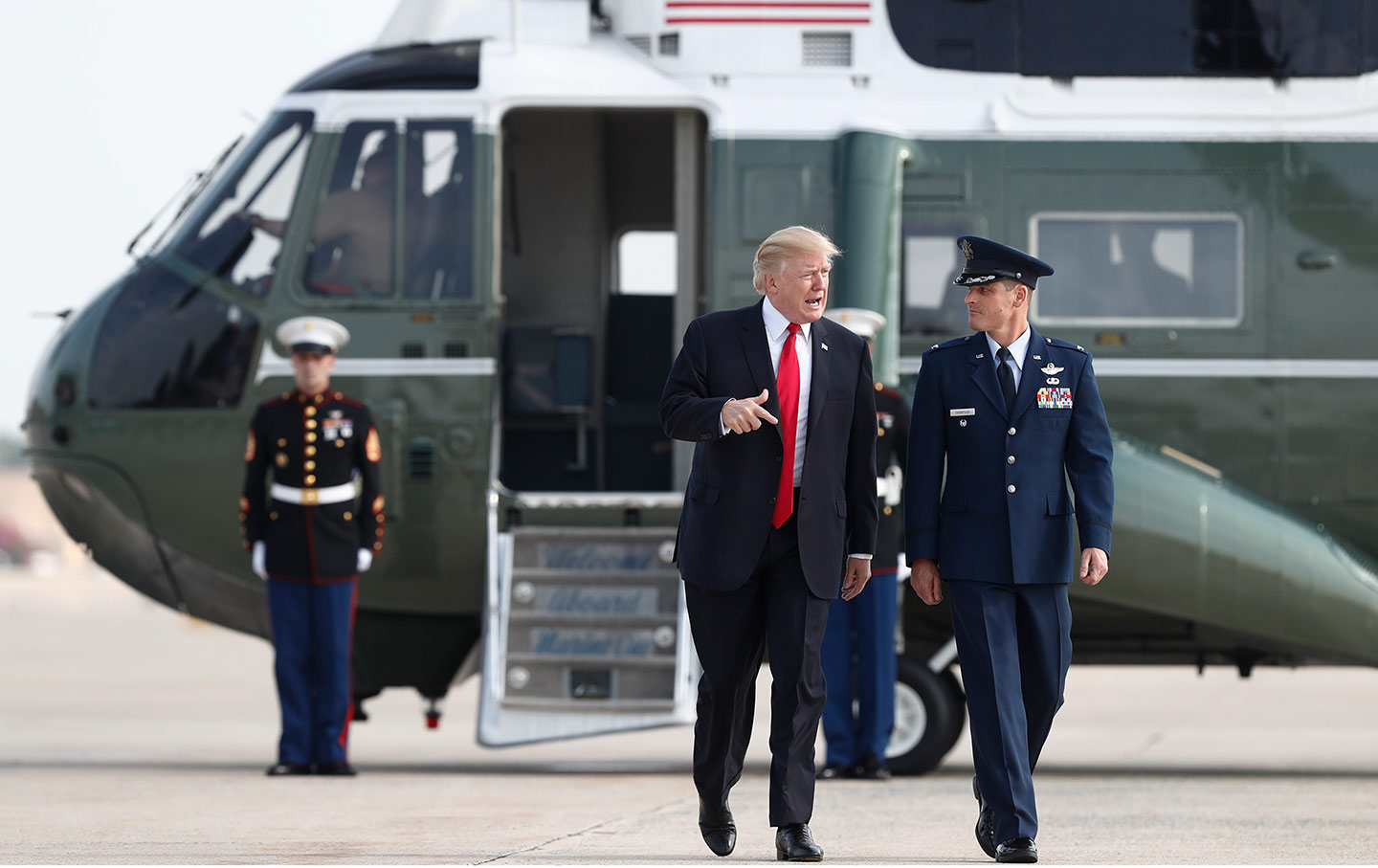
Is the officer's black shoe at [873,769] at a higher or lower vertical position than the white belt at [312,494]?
lower

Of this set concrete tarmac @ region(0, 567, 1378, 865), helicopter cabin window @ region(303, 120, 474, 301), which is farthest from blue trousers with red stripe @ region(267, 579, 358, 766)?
helicopter cabin window @ region(303, 120, 474, 301)

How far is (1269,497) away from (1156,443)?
0.53 m

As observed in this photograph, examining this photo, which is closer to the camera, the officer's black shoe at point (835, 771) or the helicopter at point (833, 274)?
the officer's black shoe at point (835, 771)

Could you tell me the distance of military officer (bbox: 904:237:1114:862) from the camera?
17.4 feet

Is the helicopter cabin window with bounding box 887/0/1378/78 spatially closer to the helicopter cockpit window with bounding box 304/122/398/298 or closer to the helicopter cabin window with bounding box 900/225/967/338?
the helicopter cabin window with bounding box 900/225/967/338

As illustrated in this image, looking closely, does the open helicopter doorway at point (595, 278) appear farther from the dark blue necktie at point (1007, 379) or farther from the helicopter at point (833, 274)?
the dark blue necktie at point (1007, 379)

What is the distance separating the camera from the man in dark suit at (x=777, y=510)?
17.1 ft

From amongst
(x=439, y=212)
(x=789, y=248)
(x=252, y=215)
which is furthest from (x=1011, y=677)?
(x=252, y=215)

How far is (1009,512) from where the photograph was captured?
5305mm

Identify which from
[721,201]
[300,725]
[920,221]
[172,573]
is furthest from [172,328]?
[920,221]

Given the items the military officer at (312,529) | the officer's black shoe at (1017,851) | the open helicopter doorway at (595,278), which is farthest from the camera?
the open helicopter doorway at (595,278)

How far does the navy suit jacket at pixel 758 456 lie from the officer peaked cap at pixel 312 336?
319cm

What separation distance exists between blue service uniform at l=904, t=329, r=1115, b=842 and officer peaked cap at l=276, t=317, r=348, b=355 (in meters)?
3.44

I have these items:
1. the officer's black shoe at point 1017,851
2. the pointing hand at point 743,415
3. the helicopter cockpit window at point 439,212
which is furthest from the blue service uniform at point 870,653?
the pointing hand at point 743,415
